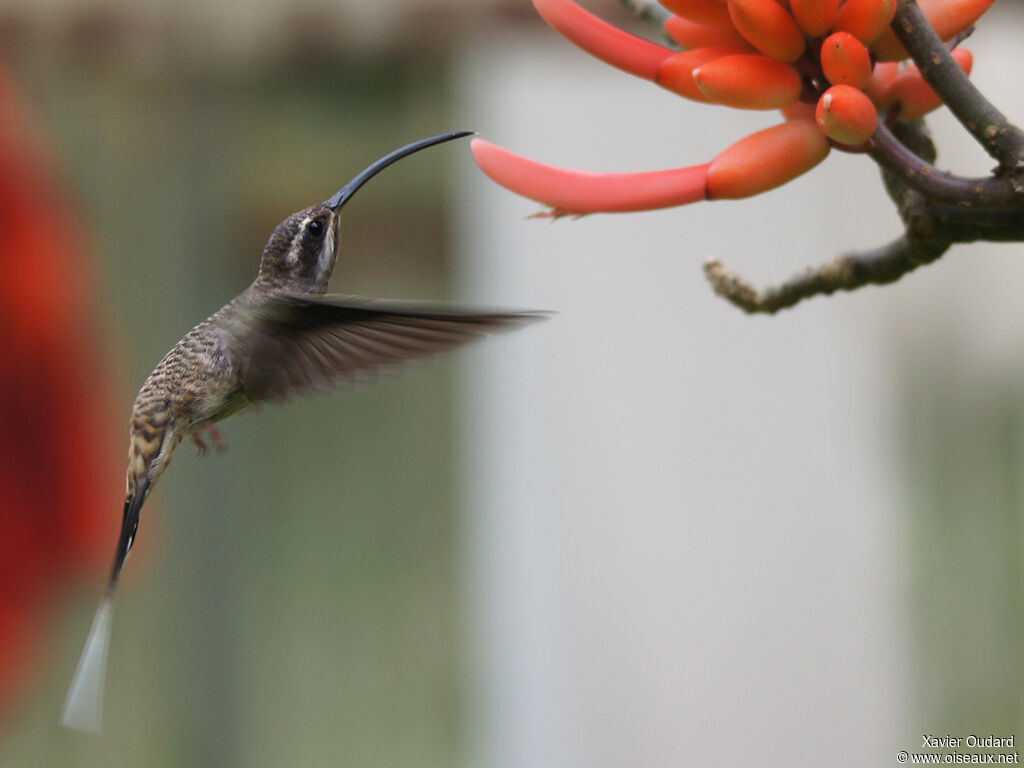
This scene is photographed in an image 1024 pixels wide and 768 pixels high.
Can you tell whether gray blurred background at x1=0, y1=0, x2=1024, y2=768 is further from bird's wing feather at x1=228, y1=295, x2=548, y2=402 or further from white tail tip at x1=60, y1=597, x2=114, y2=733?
white tail tip at x1=60, y1=597, x2=114, y2=733

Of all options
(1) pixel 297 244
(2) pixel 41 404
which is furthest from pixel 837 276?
(2) pixel 41 404

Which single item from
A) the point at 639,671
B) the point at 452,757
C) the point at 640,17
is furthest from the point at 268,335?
the point at 452,757

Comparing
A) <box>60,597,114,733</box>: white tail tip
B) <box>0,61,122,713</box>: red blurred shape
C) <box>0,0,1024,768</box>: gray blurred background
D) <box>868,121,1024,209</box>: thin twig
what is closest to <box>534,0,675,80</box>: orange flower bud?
<box>868,121,1024,209</box>: thin twig

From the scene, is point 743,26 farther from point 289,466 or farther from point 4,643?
point 289,466

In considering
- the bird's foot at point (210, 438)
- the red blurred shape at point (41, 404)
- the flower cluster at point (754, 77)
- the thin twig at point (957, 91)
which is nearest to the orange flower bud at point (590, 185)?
the flower cluster at point (754, 77)

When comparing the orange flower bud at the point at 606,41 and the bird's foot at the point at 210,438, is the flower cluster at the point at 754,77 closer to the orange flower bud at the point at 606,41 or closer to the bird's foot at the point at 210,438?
the orange flower bud at the point at 606,41

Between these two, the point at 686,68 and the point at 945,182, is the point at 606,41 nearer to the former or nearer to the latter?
the point at 686,68
